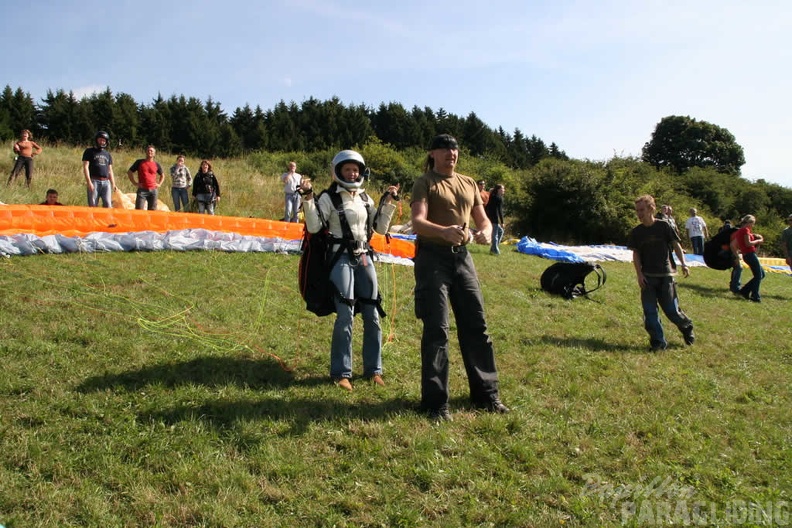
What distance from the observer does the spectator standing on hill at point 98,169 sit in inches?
427

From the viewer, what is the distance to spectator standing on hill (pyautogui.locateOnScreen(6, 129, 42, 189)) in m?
13.0

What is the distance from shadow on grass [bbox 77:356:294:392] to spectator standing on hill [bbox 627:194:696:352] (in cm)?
463

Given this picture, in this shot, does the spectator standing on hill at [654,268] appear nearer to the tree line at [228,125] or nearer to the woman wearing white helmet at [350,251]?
the woman wearing white helmet at [350,251]

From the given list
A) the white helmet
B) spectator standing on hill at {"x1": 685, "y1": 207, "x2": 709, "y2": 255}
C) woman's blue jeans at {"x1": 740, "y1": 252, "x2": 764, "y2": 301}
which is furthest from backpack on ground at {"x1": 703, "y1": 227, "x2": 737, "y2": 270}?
the white helmet

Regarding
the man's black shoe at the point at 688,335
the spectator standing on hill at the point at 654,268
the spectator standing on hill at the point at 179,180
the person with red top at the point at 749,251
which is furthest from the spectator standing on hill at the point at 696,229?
the spectator standing on hill at the point at 179,180

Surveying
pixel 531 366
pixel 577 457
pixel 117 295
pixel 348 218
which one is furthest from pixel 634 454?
pixel 117 295

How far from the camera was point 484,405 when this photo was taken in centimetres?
450

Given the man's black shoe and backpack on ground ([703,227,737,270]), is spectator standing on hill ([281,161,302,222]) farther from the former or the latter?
backpack on ground ([703,227,737,270])

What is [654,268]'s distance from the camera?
23.3 ft

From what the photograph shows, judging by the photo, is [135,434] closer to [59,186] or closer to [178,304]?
[178,304]

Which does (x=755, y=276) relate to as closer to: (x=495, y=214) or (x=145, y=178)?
(x=495, y=214)

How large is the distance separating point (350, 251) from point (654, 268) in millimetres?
4333

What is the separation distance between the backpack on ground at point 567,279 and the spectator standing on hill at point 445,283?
217 inches

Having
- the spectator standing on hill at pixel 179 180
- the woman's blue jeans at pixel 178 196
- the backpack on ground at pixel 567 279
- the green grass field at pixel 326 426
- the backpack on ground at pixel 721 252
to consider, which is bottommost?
the green grass field at pixel 326 426
